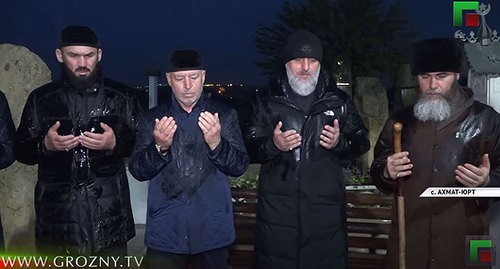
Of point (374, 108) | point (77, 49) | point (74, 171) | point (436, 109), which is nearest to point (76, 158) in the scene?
point (74, 171)

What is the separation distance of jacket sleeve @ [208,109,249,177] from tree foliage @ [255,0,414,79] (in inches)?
29.5

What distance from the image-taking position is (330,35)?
12.4ft

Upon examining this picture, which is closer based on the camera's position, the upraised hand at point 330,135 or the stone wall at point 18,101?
the upraised hand at point 330,135

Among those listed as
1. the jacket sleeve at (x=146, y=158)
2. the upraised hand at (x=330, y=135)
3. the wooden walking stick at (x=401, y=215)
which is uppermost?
the upraised hand at (x=330, y=135)

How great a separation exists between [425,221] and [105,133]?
1515 mm

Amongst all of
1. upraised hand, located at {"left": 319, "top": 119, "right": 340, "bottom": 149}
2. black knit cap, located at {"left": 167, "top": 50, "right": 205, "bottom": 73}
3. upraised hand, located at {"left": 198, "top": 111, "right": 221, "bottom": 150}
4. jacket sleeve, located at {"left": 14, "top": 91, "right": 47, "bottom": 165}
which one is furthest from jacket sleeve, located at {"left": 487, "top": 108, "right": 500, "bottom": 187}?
jacket sleeve, located at {"left": 14, "top": 91, "right": 47, "bottom": 165}

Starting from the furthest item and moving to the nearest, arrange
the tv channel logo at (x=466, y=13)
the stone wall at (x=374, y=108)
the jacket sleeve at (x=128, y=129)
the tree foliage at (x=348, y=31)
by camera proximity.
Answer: the stone wall at (x=374, y=108) < the tree foliage at (x=348, y=31) < the tv channel logo at (x=466, y=13) < the jacket sleeve at (x=128, y=129)

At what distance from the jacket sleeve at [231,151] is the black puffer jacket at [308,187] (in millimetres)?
120

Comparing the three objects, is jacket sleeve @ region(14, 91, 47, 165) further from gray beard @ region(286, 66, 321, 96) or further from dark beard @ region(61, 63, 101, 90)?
gray beard @ region(286, 66, 321, 96)

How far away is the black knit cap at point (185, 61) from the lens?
2.48 m

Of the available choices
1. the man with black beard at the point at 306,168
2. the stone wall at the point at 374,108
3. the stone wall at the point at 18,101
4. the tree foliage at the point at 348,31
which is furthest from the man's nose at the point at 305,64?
the stone wall at the point at 374,108

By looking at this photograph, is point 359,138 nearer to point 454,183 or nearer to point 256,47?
point 454,183

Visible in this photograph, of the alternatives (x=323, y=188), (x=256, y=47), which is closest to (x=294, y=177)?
(x=323, y=188)

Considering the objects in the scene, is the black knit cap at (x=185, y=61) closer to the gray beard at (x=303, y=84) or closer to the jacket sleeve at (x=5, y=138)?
the gray beard at (x=303, y=84)
